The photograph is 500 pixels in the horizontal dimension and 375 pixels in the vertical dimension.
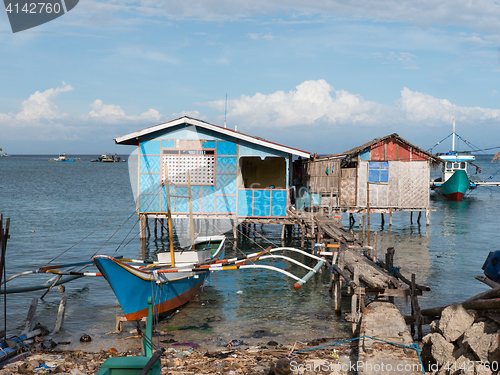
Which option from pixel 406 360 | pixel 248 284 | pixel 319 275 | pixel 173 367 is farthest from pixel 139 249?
pixel 406 360

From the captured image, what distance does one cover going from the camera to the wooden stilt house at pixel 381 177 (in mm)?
25891

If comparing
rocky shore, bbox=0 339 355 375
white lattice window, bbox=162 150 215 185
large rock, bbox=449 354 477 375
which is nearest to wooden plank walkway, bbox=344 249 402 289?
rocky shore, bbox=0 339 355 375

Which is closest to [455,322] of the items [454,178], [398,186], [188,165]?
[188,165]

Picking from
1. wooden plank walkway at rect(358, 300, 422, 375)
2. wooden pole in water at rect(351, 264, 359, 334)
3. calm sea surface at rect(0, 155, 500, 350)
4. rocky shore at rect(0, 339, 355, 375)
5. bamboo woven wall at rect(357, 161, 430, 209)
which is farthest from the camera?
bamboo woven wall at rect(357, 161, 430, 209)

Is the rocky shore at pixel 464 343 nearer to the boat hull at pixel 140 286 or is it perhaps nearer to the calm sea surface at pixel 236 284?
the calm sea surface at pixel 236 284

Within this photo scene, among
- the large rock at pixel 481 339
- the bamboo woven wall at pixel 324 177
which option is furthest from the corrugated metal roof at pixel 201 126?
the large rock at pixel 481 339

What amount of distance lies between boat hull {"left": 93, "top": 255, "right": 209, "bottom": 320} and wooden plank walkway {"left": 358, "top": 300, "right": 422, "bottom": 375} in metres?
5.46

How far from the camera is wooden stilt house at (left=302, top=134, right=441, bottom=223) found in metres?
25.9

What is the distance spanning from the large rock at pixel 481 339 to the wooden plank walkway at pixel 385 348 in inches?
34.4

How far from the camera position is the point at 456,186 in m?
46.9

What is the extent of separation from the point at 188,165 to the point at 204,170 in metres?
0.79

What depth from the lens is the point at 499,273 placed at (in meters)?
8.34

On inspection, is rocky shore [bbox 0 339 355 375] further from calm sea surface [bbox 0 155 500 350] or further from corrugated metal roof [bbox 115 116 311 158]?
corrugated metal roof [bbox 115 116 311 158]

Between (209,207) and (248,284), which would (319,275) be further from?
(209,207)
